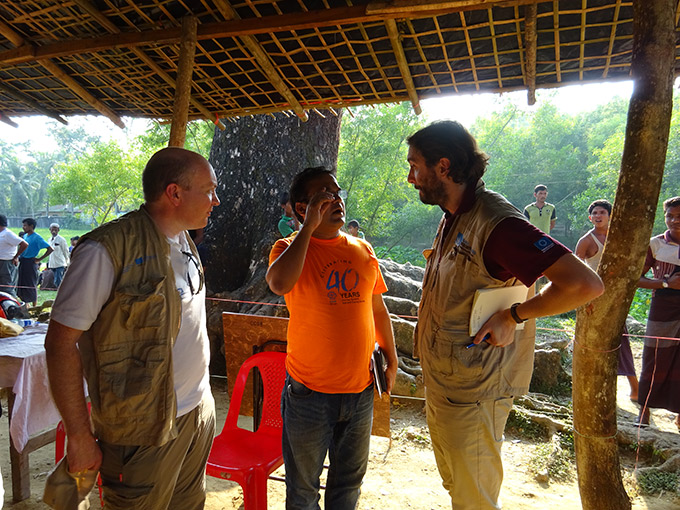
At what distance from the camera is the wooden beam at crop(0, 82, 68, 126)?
13.9 feet

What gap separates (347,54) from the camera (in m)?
3.32

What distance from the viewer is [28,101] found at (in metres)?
4.45

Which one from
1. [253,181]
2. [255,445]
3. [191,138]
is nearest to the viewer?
[255,445]

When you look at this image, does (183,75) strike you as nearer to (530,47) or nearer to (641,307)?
(530,47)

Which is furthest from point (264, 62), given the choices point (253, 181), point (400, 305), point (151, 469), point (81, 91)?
point (400, 305)

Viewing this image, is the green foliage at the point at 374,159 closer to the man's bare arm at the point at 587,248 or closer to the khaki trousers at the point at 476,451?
the man's bare arm at the point at 587,248

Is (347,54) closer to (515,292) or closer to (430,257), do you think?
(430,257)

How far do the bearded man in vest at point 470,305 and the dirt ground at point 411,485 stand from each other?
1.54 m

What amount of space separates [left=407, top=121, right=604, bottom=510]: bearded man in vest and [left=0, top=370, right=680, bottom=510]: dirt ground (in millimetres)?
1542

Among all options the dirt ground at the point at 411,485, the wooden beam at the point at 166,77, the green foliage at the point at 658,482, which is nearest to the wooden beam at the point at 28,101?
the wooden beam at the point at 166,77

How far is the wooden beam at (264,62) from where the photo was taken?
9.85 ft

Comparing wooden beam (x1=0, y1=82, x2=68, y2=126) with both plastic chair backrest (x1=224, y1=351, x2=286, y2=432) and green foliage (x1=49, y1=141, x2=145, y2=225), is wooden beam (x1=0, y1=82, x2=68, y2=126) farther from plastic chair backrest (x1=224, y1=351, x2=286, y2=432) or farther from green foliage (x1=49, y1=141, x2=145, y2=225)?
green foliage (x1=49, y1=141, x2=145, y2=225)

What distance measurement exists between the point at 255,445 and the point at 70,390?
4.91 feet

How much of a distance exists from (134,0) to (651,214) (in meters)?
3.64
